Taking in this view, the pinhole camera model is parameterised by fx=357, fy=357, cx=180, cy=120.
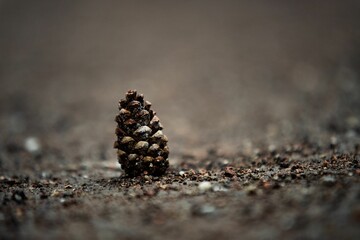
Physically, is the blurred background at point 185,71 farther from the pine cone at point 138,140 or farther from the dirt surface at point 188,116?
the pine cone at point 138,140

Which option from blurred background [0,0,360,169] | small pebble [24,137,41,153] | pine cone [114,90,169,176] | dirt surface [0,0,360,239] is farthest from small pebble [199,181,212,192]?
small pebble [24,137,41,153]

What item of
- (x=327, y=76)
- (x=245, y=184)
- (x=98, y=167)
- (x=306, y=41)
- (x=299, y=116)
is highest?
(x=306, y=41)

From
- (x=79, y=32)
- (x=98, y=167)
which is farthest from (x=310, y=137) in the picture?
(x=79, y=32)

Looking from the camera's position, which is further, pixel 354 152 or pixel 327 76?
pixel 327 76

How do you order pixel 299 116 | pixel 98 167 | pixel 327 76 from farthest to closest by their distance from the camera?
pixel 327 76, pixel 299 116, pixel 98 167

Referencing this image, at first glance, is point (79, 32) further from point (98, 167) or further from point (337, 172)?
point (337, 172)

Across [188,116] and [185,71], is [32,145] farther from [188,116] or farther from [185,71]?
[185,71]
